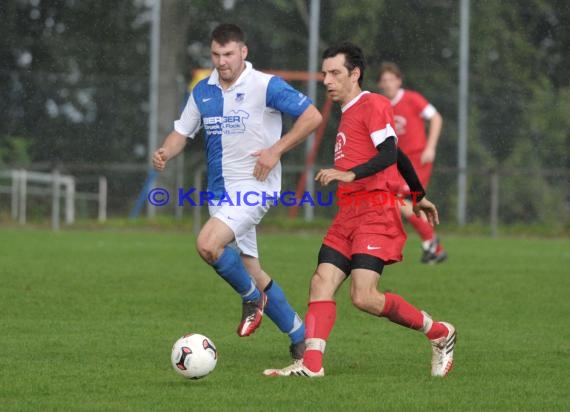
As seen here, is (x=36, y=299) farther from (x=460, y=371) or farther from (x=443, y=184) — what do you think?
(x=443, y=184)

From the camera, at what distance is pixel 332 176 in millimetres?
6805

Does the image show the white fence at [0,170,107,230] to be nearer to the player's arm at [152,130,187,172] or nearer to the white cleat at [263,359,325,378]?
the player's arm at [152,130,187,172]

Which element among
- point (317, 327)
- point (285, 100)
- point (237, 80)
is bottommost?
point (317, 327)

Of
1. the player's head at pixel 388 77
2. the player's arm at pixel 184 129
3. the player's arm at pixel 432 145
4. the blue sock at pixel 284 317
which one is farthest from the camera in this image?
the player's arm at pixel 432 145

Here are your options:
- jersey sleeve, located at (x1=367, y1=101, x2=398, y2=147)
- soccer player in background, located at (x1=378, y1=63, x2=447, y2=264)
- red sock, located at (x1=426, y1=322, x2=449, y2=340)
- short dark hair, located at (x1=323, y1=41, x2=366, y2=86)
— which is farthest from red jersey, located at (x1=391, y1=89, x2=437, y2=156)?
red sock, located at (x1=426, y1=322, x2=449, y2=340)

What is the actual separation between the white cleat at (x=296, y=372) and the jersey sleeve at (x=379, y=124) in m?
1.25

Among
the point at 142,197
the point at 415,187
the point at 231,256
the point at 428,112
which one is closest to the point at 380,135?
the point at 415,187

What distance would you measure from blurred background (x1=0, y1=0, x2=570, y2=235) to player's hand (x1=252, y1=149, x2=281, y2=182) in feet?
54.0

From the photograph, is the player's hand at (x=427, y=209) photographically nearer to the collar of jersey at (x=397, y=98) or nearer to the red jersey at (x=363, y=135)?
the red jersey at (x=363, y=135)

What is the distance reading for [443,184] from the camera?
25562 millimetres

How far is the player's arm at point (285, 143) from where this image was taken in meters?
7.77

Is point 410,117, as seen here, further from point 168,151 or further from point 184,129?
point 168,151

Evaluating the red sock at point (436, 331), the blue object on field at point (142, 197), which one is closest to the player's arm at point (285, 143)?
the red sock at point (436, 331)

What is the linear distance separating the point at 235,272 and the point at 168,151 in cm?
92
